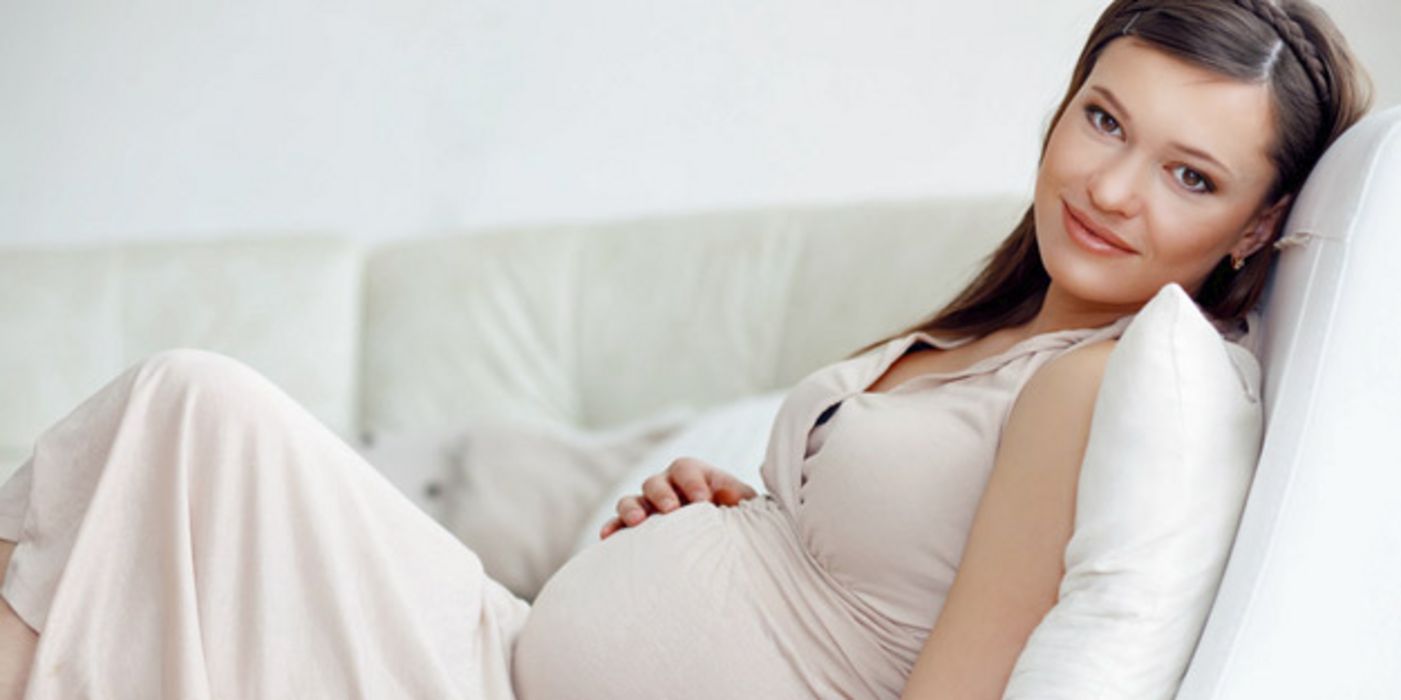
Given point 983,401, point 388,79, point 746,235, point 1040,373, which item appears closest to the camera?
point 1040,373

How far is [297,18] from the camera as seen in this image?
122 inches

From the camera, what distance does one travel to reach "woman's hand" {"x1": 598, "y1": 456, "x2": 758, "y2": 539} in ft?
5.08

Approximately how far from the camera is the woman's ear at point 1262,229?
1.36 metres

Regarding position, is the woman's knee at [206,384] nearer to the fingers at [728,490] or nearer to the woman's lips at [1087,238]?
the fingers at [728,490]

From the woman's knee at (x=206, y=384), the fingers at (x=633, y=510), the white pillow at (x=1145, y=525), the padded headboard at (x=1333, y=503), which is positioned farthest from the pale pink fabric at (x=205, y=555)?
the padded headboard at (x=1333, y=503)

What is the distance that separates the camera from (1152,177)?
1.32 metres

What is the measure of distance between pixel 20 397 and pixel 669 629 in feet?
5.71

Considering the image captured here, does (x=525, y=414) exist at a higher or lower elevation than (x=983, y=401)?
lower

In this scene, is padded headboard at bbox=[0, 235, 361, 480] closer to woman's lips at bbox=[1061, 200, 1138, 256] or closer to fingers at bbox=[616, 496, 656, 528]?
fingers at bbox=[616, 496, 656, 528]

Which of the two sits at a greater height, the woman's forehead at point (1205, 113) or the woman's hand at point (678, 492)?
the woman's forehead at point (1205, 113)

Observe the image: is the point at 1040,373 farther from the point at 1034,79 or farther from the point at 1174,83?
the point at 1034,79

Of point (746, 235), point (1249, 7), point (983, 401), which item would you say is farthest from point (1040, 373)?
point (746, 235)

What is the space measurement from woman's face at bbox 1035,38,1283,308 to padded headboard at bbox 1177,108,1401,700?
0.13m

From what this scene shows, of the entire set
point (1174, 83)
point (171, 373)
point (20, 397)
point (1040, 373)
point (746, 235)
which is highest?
point (1174, 83)
